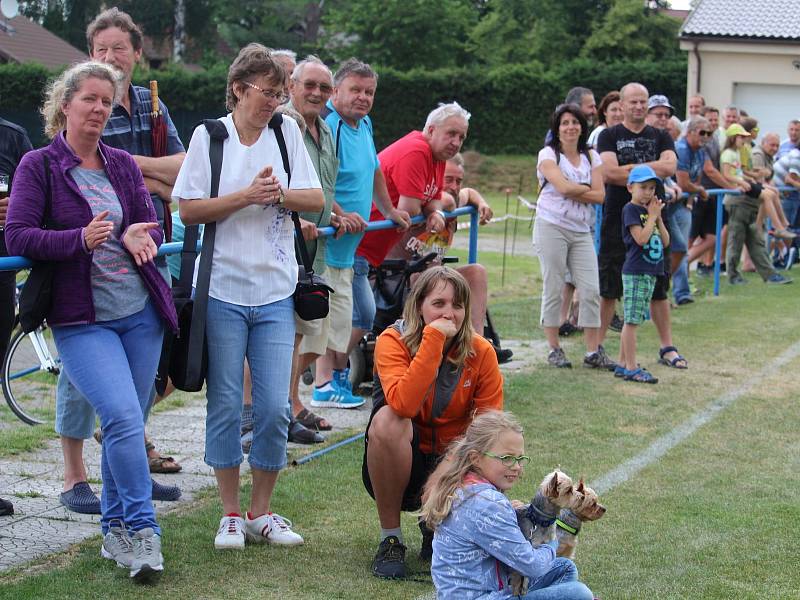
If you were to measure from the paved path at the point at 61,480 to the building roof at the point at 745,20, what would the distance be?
25332 mm

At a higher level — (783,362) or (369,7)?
(369,7)

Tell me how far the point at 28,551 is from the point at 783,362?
685cm

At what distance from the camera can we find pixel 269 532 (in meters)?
5.20

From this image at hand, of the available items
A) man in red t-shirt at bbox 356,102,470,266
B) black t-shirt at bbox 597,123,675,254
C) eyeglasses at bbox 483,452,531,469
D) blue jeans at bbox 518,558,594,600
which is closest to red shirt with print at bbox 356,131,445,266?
man in red t-shirt at bbox 356,102,470,266

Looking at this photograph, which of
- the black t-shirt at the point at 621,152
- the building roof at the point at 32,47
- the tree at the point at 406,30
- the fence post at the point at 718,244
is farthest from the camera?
the tree at the point at 406,30

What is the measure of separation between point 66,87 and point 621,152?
6.48 meters

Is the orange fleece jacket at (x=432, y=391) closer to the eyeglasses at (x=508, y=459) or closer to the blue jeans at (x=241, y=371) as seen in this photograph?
the blue jeans at (x=241, y=371)

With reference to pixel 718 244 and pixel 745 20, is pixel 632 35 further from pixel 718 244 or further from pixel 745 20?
pixel 718 244

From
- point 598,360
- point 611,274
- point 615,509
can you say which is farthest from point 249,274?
point 611,274

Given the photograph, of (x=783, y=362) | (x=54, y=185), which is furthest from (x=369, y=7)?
(x=54, y=185)

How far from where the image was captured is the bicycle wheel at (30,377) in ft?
24.7

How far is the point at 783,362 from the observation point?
9.91 meters

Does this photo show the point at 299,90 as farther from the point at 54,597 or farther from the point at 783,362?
the point at 783,362

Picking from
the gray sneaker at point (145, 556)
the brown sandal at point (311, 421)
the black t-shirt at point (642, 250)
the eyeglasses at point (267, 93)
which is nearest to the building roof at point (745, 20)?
the black t-shirt at point (642, 250)
